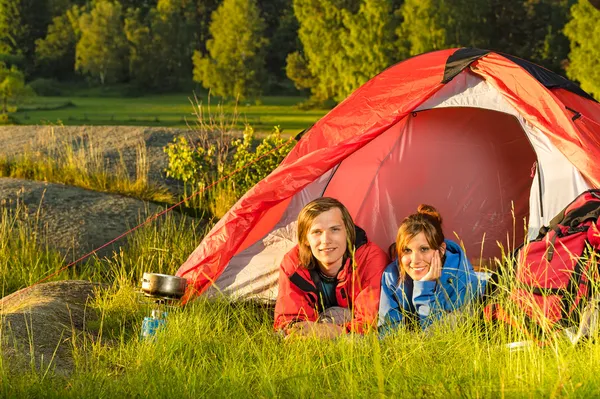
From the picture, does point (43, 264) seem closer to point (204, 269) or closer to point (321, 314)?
point (204, 269)

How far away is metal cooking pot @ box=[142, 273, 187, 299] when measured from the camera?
4.72 meters

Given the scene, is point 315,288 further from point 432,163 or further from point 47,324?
point 432,163

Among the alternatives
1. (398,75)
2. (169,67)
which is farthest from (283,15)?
(398,75)

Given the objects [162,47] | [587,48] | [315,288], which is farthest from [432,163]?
[162,47]

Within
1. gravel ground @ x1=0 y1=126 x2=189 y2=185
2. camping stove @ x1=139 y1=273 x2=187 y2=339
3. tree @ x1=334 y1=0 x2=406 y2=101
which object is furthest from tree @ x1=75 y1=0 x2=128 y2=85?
camping stove @ x1=139 y1=273 x2=187 y2=339

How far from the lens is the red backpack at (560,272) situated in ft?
13.4

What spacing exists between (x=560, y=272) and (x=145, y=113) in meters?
25.2

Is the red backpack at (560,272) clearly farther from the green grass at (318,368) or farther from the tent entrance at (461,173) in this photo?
the tent entrance at (461,173)

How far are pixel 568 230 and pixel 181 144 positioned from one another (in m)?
5.17

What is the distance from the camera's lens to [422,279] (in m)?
4.42

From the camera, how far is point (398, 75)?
5.65 meters

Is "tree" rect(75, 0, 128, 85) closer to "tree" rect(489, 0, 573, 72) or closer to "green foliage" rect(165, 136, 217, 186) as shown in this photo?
"tree" rect(489, 0, 573, 72)

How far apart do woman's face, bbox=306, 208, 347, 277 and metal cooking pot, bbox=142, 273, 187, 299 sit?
764mm

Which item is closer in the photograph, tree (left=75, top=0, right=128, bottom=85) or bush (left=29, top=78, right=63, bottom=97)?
bush (left=29, top=78, right=63, bottom=97)
